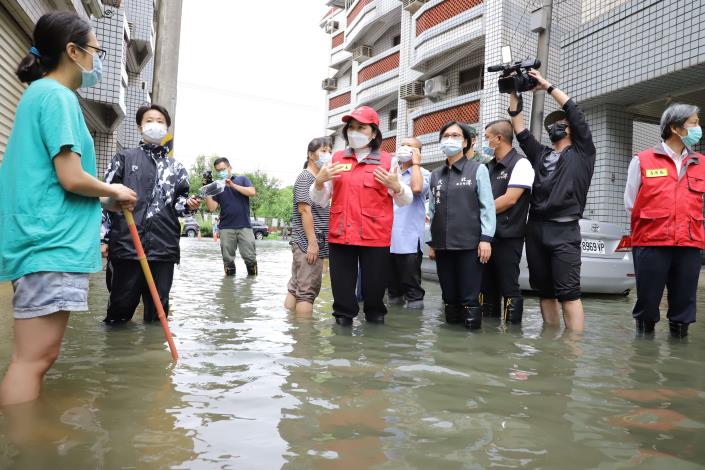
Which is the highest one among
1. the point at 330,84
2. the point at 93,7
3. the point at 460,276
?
the point at 330,84

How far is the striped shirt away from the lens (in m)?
5.31

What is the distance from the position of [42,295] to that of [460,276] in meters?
3.42

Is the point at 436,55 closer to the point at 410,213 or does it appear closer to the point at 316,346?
the point at 410,213

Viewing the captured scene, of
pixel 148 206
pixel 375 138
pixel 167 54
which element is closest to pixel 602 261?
pixel 375 138

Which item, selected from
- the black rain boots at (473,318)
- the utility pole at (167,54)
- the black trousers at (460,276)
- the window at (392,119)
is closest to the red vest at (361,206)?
the black trousers at (460,276)

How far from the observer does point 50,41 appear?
248 cm

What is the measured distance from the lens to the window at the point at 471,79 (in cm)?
1936

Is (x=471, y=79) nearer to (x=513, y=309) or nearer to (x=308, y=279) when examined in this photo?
(x=513, y=309)

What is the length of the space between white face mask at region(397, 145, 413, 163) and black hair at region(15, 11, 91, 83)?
3.24m

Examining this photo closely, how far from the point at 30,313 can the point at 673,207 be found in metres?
4.56

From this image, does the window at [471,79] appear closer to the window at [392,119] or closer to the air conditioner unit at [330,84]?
the window at [392,119]

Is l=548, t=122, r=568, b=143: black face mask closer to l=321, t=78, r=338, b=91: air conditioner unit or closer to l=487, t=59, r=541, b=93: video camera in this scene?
l=487, t=59, r=541, b=93: video camera

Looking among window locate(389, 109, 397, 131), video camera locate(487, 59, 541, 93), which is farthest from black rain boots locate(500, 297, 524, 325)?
window locate(389, 109, 397, 131)

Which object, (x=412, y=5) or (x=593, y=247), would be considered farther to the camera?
(x=412, y=5)
